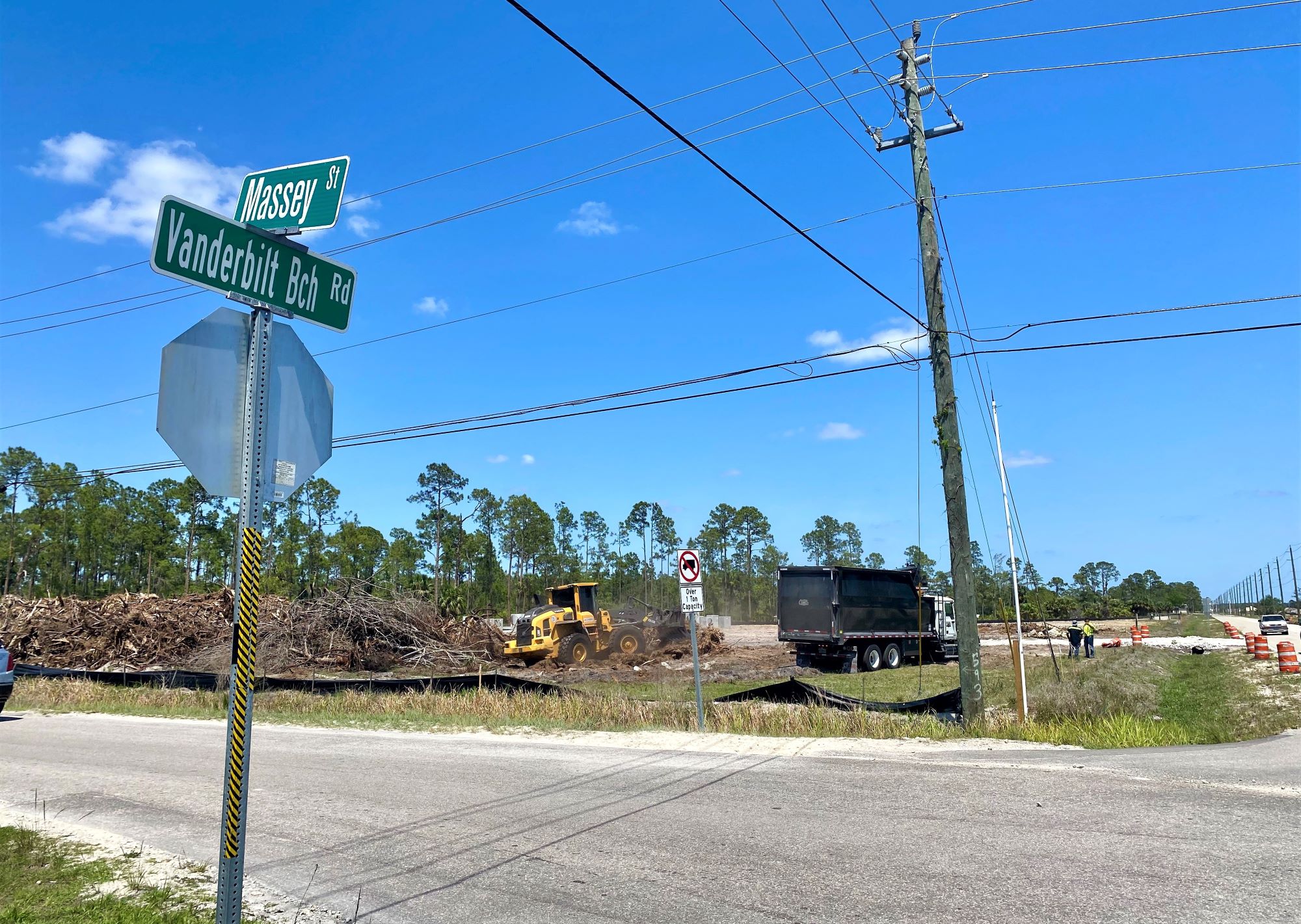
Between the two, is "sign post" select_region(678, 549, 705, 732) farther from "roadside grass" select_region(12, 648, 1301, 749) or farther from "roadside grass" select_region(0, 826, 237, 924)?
"roadside grass" select_region(0, 826, 237, 924)

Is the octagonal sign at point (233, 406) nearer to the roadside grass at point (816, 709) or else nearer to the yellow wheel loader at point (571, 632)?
the roadside grass at point (816, 709)

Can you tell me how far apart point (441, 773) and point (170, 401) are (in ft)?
25.8

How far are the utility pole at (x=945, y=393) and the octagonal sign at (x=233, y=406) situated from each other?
12375 millimetres

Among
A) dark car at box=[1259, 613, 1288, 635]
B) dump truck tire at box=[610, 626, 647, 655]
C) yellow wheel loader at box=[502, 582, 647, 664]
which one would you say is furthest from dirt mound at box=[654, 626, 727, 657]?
dark car at box=[1259, 613, 1288, 635]

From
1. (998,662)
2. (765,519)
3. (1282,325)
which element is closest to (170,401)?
(1282,325)

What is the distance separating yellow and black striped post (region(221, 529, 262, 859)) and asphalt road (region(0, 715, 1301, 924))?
81.0 inches

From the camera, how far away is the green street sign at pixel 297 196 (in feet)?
15.0

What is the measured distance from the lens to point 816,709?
14516mm

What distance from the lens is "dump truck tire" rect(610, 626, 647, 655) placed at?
3256cm

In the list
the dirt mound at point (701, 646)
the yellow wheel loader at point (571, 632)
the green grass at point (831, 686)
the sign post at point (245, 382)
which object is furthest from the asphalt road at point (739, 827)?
the dirt mound at point (701, 646)

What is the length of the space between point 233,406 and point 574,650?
2764 cm

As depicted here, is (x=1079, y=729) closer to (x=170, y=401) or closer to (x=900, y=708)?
(x=900, y=708)

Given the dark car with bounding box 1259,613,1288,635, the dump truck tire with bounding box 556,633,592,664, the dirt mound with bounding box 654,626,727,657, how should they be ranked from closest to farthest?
the dump truck tire with bounding box 556,633,592,664 → the dirt mound with bounding box 654,626,727,657 → the dark car with bounding box 1259,613,1288,635

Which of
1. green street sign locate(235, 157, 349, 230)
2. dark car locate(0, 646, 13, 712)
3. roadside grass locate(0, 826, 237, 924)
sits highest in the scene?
green street sign locate(235, 157, 349, 230)
